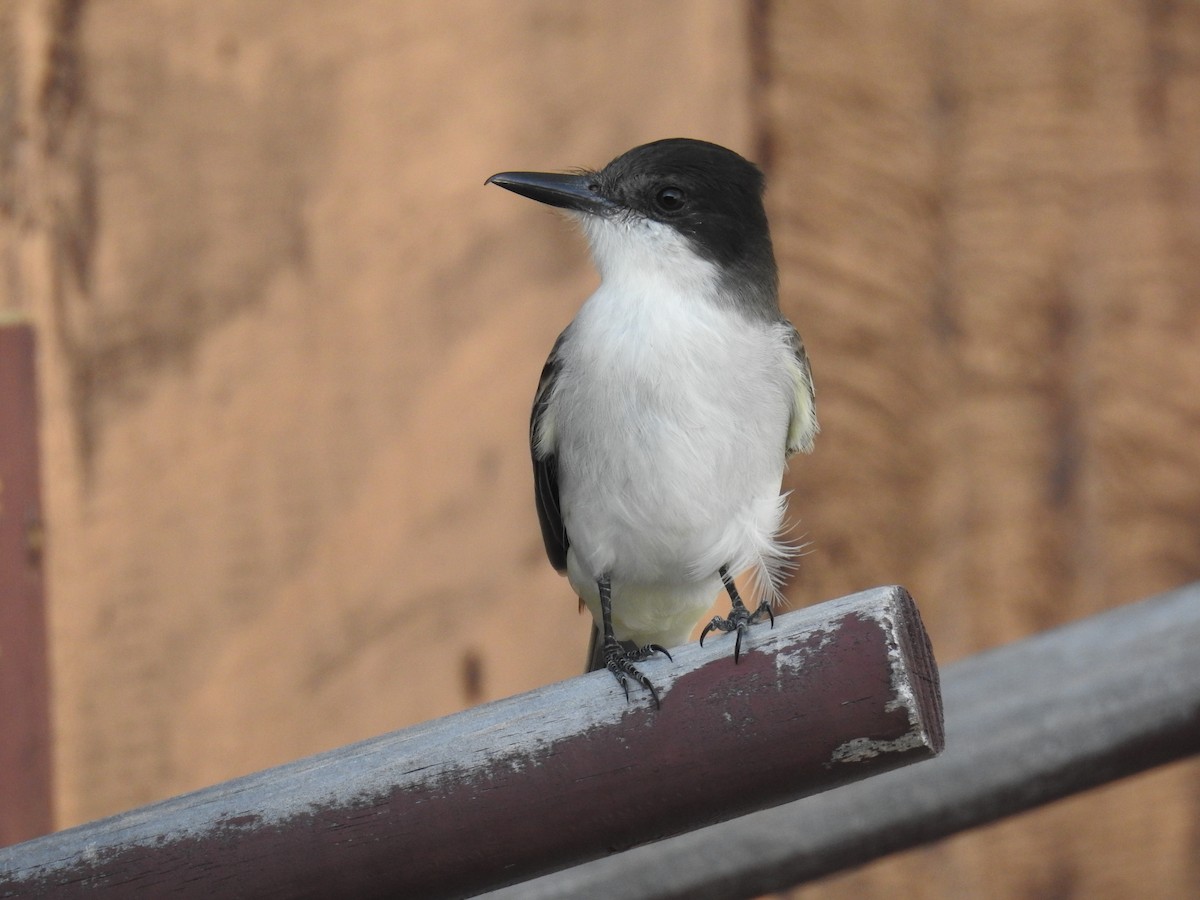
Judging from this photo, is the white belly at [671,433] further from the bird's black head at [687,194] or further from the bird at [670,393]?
→ the bird's black head at [687,194]

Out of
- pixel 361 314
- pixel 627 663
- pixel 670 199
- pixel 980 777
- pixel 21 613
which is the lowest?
pixel 980 777

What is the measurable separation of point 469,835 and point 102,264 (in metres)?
1.66

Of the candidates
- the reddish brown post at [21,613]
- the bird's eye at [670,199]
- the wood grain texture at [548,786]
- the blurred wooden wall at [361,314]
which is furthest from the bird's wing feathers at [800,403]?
the reddish brown post at [21,613]

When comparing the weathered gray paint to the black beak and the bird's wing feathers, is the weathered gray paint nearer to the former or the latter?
the bird's wing feathers

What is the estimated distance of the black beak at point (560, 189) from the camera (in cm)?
260

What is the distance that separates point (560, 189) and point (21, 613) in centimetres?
118

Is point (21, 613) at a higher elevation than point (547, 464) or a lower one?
lower

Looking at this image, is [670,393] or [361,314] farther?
[361,314]

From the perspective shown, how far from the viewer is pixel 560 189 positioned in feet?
8.80

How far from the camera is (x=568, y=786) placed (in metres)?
1.64

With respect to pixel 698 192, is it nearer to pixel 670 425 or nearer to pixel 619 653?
pixel 670 425

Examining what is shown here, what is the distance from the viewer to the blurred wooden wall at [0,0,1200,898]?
2889 millimetres

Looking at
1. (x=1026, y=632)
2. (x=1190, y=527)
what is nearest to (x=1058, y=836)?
(x=1026, y=632)

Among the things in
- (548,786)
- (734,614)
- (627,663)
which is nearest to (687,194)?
(734,614)
